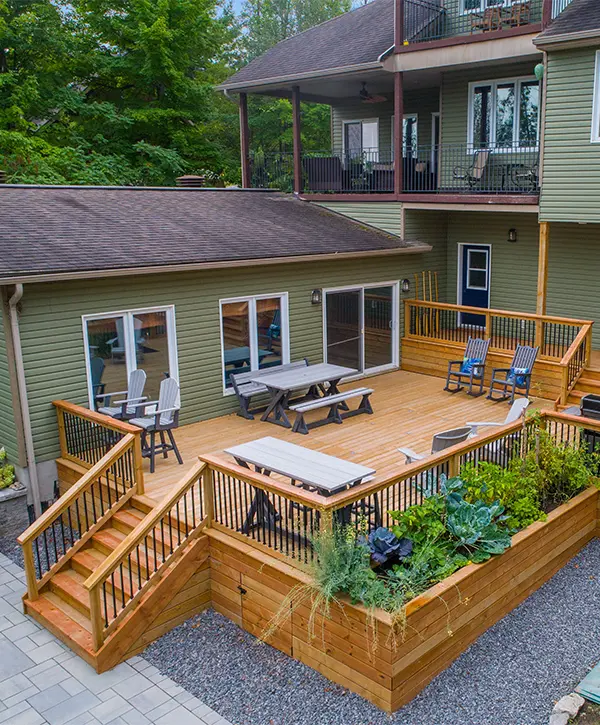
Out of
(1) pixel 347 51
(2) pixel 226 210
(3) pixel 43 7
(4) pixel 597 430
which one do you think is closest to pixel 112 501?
(4) pixel 597 430

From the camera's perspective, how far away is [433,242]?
1510 centimetres

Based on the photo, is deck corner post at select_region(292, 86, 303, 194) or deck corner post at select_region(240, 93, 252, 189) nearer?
deck corner post at select_region(292, 86, 303, 194)

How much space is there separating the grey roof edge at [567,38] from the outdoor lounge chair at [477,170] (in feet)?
9.32

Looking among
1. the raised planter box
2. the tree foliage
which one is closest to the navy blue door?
the raised planter box

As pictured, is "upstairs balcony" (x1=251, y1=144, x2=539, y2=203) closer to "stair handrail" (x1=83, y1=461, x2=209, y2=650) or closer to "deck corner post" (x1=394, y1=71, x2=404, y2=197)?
"deck corner post" (x1=394, y1=71, x2=404, y2=197)

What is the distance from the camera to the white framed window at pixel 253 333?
1122cm

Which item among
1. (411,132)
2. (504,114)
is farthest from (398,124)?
(411,132)

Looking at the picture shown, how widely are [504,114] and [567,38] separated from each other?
3.05 meters

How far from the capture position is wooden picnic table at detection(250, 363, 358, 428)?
35.4 feet

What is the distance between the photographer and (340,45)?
52.9 feet

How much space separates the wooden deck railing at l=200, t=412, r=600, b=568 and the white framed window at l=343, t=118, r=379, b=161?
36.3 feet

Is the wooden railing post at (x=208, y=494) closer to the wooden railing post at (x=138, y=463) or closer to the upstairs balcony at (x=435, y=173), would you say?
the wooden railing post at (x=138, y=463)

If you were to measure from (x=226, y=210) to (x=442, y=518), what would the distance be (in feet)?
27.8

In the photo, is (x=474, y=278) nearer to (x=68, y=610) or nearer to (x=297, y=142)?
(x=297, y=142)
